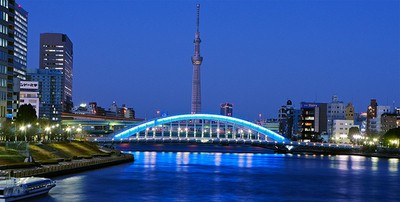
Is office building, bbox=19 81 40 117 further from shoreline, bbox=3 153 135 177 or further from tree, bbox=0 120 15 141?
shoreline, bbox=3 153 135 177

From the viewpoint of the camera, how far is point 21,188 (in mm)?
36531

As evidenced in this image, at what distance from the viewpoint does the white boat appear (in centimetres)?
3488

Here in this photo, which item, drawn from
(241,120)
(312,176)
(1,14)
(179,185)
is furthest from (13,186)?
(241,120)

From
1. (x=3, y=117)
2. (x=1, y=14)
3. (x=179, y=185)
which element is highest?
(x=1, y=14)

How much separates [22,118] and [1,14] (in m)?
18.3

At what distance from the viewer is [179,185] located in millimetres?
51000

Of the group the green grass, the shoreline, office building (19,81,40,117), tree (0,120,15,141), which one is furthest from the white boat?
office building (19,81,40,117)

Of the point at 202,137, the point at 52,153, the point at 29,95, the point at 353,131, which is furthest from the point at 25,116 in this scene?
the point at 353,131

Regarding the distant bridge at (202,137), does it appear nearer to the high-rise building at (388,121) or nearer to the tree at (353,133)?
the tree at (353,133)

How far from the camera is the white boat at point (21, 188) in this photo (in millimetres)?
34875

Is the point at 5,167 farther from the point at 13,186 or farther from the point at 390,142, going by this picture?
the point at 390,142

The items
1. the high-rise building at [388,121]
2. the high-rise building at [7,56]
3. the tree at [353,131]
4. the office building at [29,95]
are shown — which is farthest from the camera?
the high-rise building at [388,121]

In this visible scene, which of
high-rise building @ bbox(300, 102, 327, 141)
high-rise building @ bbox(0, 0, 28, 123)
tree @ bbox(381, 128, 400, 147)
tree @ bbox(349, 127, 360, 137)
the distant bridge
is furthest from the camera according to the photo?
high-rise building @ bbox(300, 102, 327, 141)

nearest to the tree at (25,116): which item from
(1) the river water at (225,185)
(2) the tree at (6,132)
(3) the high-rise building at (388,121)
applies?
(2) the tree at (6,132)
